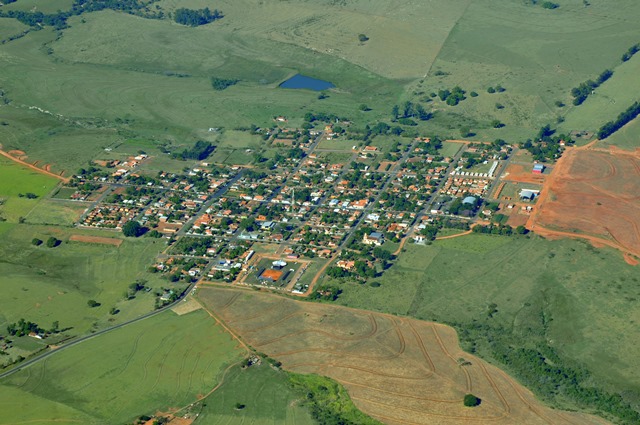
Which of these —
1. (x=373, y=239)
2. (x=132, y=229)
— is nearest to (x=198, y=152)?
Answer: (x=132, y=229)

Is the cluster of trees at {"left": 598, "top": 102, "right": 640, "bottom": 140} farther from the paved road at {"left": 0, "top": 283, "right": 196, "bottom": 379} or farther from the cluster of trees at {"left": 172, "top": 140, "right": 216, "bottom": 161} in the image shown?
the paved road at {"left": 0, "top": 283, "right": 196, "bottom": 379}

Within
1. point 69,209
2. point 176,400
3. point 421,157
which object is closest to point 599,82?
point 421,157

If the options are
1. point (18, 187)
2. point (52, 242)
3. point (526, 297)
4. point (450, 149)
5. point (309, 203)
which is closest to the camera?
point (526, 297)

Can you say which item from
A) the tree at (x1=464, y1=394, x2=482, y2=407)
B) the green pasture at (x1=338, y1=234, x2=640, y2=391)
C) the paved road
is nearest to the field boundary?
the paved road

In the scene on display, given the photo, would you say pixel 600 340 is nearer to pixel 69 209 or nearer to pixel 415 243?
pixel 415 243

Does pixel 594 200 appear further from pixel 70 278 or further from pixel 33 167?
pixel 33 167

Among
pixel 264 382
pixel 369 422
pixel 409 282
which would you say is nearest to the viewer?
pixel 369 422
